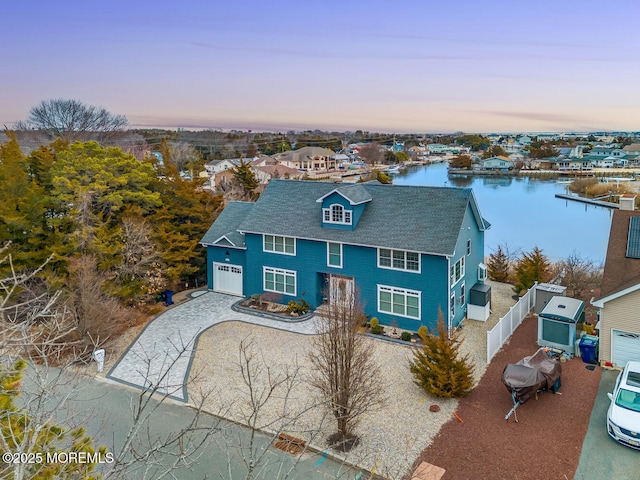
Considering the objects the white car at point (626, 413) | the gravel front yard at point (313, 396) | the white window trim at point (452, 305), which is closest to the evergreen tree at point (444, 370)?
the gravel front yard at point (313, 396)

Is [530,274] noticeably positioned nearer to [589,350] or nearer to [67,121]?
[589,350]

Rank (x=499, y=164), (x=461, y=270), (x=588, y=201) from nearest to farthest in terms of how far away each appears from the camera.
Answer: (x=461, y=270) → (x=588, y=201) → (x=499, y=164)

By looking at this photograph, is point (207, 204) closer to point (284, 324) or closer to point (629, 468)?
point (284, 324)

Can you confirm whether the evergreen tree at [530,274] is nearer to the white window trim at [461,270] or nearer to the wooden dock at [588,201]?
the white window trim at [461,270]

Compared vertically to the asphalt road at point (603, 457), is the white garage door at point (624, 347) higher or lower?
higher

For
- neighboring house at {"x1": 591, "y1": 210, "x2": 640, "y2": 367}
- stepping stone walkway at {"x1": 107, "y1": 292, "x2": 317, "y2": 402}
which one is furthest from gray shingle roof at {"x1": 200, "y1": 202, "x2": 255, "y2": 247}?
neighboring house at {"x1": 591, "y1": 210, "x2": 640, "y2": 367}

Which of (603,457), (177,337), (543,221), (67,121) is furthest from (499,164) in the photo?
(603,457)

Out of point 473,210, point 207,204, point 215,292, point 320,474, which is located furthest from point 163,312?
point 473,210
